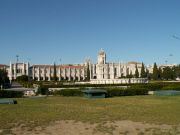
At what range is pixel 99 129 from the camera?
13.4 meters

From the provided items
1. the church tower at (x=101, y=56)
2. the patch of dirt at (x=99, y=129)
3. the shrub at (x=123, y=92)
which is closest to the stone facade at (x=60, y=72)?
the church tower at (x=101, y=56)

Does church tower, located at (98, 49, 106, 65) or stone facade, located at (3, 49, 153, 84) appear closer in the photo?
church tower, located at (98, 49, 106, 65)

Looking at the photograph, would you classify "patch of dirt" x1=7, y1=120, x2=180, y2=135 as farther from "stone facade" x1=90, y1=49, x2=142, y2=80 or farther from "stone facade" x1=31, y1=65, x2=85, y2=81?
"stone facade" x1=31, y1=65, x2=85, y2=81

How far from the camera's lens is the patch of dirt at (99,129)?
41.8 ft

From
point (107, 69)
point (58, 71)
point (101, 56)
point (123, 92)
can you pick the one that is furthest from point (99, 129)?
point (58, 71)

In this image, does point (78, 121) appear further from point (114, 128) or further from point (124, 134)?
point (124, 134)

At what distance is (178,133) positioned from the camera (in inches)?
497

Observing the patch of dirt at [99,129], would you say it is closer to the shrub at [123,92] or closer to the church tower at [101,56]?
the shrub at [123,92]

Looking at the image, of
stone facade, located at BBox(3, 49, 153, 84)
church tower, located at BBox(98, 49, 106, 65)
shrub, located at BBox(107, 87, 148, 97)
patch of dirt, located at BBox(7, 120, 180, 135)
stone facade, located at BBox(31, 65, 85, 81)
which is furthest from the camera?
stone facade, located at BBox(31, 65, 85, 81)

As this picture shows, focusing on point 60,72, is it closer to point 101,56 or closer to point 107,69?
point 107,69

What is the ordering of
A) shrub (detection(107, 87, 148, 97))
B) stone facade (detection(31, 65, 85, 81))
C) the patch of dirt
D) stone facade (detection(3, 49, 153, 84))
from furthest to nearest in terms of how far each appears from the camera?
stone facade (detection(31, 65, 85, 81)), stone facade (detection(3, 49, 153, 84)), shrub (detection(107, 87, 148, 97)), the patch of dirt

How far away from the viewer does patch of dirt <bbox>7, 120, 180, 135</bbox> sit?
12737 mm

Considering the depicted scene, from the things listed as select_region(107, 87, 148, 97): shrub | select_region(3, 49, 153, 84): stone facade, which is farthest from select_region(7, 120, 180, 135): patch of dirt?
select_region(3, 49, 153, 84): stone facade

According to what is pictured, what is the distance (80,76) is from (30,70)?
22956 millimetres
